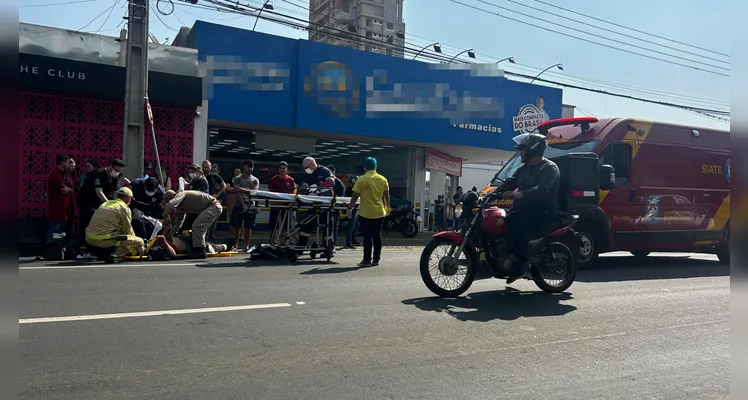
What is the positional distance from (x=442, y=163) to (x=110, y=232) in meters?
15.2

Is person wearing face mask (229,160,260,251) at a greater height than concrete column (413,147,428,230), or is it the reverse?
concrete column (413,147,428,230)

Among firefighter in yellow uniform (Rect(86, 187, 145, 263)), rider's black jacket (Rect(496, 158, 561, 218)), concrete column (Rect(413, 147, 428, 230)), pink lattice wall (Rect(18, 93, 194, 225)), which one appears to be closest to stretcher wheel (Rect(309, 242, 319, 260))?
firefighter in yellow uniform (Rect(86, 187, 145, 263))

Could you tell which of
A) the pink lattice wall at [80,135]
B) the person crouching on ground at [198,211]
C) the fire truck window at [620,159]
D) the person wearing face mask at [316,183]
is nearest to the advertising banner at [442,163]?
the pink lattice wall at [80,135]

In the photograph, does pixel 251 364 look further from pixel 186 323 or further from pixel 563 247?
pixel 563 247

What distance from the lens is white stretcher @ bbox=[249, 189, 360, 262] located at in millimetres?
8812

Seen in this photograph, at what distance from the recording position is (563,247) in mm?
6695

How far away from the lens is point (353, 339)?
4488 mm

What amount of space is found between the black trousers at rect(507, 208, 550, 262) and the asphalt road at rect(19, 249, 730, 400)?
610 millimetres

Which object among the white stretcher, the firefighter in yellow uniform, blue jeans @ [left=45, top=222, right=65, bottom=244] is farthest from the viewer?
blue jeans @ [left=45, top=222, right=65, bottom=244]

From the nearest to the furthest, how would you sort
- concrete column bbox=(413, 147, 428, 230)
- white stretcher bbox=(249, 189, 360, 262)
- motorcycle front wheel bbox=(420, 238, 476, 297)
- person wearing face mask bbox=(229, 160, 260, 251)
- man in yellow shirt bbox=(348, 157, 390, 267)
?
motorcycle front wheel bbox=(420, 238, 476, 297), man in yellow shirt bbox=(348, 157, 390, 267), white stretcher bbox=(249, 189, 360, 262), person wearing face mask bbox=(229, 160, 260, 251), concrete column bbox=(413, 147, 428, 230)

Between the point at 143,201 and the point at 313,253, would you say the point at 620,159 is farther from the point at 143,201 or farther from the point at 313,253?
the point at 143,201

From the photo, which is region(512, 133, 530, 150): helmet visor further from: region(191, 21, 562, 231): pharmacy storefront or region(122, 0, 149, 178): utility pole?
region(191, 21, 562, 231): pharmacy storefront

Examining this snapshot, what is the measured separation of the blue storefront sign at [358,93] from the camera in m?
14.8

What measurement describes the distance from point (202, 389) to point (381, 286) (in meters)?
3.66
